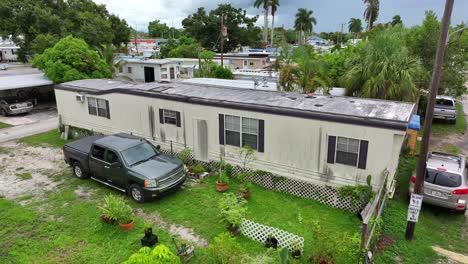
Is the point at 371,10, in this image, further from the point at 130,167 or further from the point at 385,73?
the point at 130,167

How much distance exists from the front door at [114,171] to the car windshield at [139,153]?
0.28m

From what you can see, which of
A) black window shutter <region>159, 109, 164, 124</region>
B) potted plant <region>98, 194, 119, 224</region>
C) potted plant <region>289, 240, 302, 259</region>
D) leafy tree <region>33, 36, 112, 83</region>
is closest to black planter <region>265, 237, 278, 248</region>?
potted plant <region>289, 240, 302, 259</region>

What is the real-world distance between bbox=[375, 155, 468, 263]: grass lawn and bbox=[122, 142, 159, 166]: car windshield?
7.64m

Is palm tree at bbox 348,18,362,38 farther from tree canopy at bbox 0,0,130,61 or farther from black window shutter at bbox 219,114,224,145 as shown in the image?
black window shutter at bbox 219,114,224,145

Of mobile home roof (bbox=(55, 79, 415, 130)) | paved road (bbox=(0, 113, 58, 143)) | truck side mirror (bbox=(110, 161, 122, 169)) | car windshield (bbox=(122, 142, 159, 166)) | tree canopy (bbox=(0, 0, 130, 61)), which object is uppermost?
tree canopy (bbox=(0, 0, 130, 61))

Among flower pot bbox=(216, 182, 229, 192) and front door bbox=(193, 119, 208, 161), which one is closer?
flower pot bbox=(216, 182, 229, 192)

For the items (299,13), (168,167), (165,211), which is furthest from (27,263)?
(299,13)

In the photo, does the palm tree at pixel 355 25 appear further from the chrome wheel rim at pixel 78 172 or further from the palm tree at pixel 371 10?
the chrome wheel rim at pixel 78 172

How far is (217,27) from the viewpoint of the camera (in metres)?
63.5

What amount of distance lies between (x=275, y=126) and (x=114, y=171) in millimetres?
5647

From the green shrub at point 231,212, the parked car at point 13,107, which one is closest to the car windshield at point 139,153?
the green shrub at point 231,212

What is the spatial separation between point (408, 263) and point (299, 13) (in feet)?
268

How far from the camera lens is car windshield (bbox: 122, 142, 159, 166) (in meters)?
10.4

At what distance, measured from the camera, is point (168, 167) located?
412 inches
